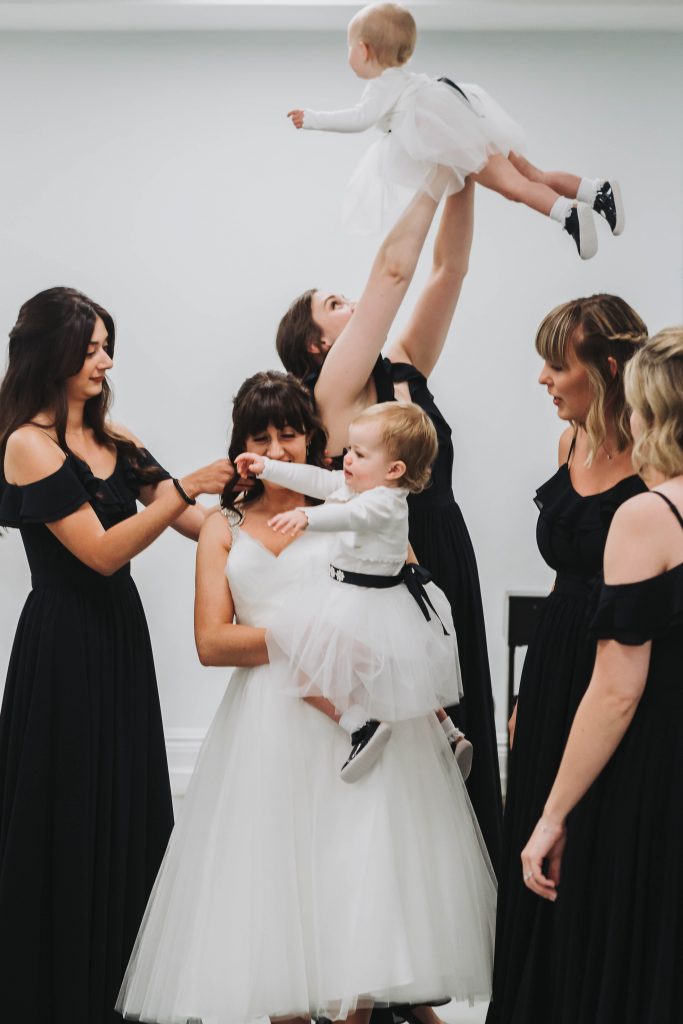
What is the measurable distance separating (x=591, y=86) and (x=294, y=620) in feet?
11.0

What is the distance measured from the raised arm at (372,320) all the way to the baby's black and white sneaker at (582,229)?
33cm

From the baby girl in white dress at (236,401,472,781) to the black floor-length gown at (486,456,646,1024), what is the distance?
19 cm

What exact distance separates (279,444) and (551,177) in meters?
0.95

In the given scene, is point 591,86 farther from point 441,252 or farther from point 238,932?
point 238,932

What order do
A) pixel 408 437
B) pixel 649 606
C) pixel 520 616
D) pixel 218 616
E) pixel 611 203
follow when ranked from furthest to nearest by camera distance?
pixel 520 616
pixel 611 203
pixel 218 616
pixel 408 437
pixel 649 606

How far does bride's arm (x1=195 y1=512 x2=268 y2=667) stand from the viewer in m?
2.25

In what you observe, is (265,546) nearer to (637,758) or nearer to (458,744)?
(458,744)

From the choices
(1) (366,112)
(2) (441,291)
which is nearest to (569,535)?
(2) (441,291)

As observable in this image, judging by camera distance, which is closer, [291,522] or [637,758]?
[637,758]

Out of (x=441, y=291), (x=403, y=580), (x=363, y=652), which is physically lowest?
(x=363, y=652)

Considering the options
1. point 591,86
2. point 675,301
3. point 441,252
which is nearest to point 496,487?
point 675,301

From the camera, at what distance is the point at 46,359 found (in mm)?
2566

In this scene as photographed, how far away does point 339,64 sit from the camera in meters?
4.65

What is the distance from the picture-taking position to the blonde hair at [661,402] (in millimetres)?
1705
